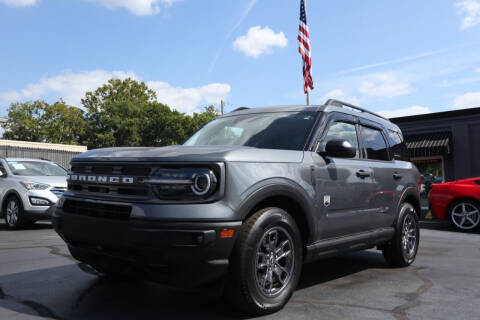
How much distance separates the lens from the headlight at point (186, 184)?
127 inches

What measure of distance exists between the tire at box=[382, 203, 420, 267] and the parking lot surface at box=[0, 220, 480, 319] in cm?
15

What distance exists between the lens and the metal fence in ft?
75.2

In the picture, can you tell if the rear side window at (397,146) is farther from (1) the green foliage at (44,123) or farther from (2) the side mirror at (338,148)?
(1) the green foliage at (44,123)

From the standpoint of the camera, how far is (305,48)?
637 inches

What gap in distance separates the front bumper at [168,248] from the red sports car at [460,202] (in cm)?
902

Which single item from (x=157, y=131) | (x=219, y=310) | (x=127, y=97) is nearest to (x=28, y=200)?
(x=219, y=310)

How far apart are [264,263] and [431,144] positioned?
17747 mm

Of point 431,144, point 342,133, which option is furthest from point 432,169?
point 342,133

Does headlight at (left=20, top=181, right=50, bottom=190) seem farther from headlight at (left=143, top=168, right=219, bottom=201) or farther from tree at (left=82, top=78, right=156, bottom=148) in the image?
tree at (left=82, top=78, right=156, bottom=148)

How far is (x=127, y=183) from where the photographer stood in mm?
3443

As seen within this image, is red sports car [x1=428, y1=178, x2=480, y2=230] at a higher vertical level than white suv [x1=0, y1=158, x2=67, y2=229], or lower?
lower

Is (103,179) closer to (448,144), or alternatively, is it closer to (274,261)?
(274,261)

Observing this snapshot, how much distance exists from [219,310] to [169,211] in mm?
1036

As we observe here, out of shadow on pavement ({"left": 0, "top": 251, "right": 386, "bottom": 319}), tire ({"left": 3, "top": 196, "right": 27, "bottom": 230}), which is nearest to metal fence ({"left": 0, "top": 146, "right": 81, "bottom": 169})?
tire ({"left": 3, "top": 196, "right": 27, "bottom": 230})
